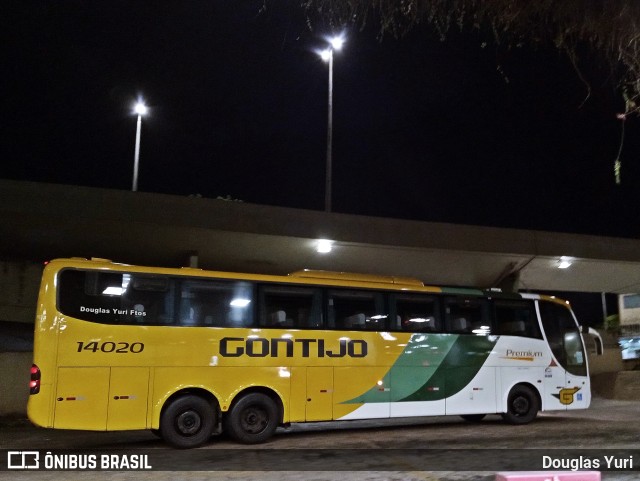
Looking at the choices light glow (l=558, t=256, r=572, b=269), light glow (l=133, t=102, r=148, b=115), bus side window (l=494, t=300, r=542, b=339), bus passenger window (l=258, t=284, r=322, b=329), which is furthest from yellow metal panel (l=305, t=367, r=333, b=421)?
light glow (l=133, t=102, r=148, b=115)

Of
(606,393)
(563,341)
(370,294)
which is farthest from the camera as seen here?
(606,393)

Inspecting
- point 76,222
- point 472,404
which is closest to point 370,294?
point 472,404

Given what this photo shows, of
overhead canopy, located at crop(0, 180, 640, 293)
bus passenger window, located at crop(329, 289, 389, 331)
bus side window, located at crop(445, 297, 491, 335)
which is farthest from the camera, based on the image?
overhead canopy, located at crop(0, 180, 640, 293)

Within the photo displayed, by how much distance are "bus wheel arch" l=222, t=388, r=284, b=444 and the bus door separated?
630 cm

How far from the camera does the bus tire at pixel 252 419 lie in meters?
9.70

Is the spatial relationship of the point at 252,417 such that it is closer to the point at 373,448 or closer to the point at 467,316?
the point at 373,448

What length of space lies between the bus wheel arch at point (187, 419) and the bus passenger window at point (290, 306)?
170cm

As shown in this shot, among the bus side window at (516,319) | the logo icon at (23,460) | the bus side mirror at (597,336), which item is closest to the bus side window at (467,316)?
the bus side window at (516,319)

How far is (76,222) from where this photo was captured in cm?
1298

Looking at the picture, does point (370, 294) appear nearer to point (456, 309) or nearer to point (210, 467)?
point (456, 309)

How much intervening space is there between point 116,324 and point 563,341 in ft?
31.4

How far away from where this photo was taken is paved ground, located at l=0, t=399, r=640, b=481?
706 centimetres

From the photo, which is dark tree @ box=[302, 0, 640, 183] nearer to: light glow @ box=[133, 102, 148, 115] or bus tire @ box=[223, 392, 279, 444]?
bus tire @ box=[223, 392, 279, 444]

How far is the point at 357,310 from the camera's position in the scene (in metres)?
11.0
